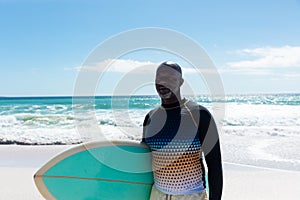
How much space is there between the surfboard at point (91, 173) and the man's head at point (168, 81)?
620 millimetres

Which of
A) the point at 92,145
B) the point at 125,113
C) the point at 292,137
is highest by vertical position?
the point at 92,145

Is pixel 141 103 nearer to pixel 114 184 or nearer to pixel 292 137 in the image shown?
pixel 292 137

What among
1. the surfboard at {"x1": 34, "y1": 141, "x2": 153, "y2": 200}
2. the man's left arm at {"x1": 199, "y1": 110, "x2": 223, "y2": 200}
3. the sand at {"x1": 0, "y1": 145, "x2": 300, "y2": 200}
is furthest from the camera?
the sand at {"x1": 0, "y1": 145, "x2": 300, "y2": 200}

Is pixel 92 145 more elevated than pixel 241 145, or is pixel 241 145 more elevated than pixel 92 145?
Result: pixel 92 145

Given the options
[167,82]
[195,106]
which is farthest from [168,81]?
[195,106]

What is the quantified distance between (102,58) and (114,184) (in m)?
0.82

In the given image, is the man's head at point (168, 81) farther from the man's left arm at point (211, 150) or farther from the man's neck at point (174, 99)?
the man's left arm at point (211, 150)

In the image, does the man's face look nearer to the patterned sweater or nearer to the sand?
the patterned sweater

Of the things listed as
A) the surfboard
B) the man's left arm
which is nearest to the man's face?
the man's left arm

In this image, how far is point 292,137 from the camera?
9.10m

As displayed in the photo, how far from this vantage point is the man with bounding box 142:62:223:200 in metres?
1.56

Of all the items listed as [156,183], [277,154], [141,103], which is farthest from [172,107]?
[141,103]

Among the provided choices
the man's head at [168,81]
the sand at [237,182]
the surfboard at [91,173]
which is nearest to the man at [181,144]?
the man's head at [168,81]

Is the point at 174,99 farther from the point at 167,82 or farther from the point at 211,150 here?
the point at 211,150
